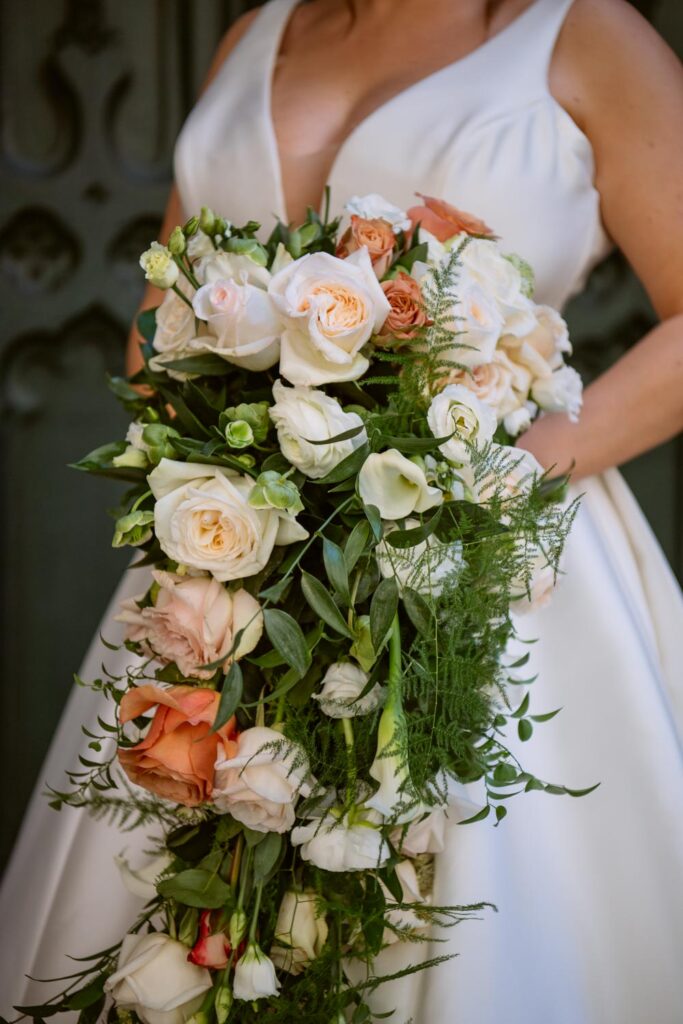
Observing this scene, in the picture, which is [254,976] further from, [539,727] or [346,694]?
[539,727]

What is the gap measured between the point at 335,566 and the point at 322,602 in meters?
0.03

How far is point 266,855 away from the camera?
798mm

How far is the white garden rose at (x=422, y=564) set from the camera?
30.5 inches

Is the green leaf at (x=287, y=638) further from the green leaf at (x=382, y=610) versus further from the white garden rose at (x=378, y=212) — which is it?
the white garden rose at (x=378, y=212)

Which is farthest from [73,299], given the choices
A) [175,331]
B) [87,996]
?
[87,996]

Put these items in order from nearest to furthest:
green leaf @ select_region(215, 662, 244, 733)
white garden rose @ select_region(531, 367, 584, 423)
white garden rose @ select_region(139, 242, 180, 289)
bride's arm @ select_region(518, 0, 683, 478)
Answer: green leaf @ select_region(215, 662, 244, 733) < white garden rose @ select_region(139, 242, 180, 289) < white garden rose @ select_region(531, 367, 584, 423) < bride's arm @ select_region(518, 0, 683, 478)

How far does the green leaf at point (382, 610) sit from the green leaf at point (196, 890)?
0.21 m

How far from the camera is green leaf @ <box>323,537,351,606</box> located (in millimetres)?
757

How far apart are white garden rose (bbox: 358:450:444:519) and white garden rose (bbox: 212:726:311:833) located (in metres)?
0.18

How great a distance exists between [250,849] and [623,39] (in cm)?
93

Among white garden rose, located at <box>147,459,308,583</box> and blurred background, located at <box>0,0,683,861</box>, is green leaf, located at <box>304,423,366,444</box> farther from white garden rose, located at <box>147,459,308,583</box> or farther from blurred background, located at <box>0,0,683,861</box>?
blurred background, located at <box>0,0,683,861</box>

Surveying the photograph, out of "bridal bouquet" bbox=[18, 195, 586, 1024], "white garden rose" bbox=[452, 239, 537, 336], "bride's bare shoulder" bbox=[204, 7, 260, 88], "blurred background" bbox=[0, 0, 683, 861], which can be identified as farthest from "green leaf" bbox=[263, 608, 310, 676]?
"blurred background" bbox=[0, 0, 683, 861]

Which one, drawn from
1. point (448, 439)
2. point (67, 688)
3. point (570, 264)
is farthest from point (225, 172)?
point (67, 688)

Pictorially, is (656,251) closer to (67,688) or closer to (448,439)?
(448,439)
